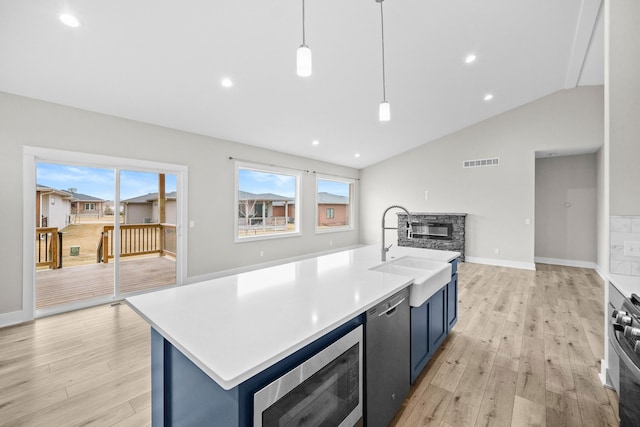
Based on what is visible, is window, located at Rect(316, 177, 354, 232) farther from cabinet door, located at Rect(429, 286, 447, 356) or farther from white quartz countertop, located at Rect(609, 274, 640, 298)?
white quartz countertop, located at Rect(609, 274, 640, 298)

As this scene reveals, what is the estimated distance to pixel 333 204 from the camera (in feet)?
26.3

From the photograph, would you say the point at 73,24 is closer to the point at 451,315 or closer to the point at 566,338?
the point at 451,315

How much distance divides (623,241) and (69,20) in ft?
15.6

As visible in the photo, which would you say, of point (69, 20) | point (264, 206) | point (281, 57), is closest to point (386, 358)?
point (281, 57)

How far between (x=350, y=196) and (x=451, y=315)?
233 inches

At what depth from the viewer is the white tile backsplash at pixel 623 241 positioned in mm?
1939

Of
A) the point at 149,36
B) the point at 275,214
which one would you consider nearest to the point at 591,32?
the point at 149,36

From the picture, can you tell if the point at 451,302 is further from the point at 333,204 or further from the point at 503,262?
the point at 333,204

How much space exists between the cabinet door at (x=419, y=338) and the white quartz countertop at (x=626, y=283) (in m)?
1.19

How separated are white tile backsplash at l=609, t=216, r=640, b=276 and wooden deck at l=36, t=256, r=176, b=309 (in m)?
5.28

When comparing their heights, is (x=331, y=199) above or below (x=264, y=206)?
above

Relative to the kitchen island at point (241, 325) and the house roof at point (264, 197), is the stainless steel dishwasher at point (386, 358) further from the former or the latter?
the house roof at point (264, 197)

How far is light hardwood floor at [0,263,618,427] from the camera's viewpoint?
5.86ft

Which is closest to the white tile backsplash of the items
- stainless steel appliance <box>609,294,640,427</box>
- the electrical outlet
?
the electrical outlet
